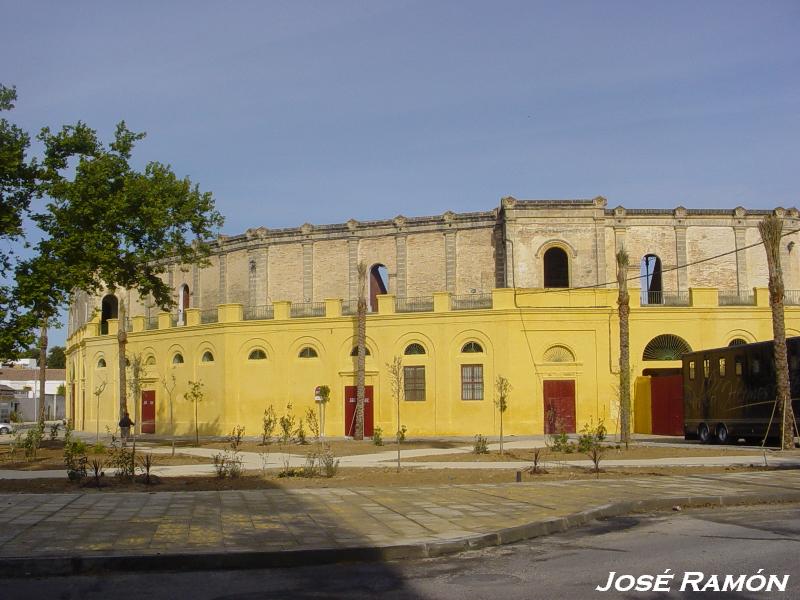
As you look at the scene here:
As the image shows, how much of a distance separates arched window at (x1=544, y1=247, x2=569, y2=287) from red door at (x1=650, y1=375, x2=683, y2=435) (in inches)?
338

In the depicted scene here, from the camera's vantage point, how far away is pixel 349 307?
45688 millimetres

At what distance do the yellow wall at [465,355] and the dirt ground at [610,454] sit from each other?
12.0 m

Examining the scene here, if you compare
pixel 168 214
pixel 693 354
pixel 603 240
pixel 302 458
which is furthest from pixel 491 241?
pixel 302 458

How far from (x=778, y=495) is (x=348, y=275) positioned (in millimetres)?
36586

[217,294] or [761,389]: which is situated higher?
[217,294]

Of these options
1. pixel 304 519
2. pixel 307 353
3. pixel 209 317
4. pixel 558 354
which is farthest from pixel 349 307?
pixel 304 519

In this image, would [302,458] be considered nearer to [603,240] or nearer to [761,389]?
[761,389]

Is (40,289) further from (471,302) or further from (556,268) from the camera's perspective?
(556,268)

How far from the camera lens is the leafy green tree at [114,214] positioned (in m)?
29.7

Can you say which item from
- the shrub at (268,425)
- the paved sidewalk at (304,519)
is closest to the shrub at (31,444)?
the shrub at (268,425)

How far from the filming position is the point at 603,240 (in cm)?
4475

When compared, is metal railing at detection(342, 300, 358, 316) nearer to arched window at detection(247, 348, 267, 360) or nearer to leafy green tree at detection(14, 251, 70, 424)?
arched window at detection(247, 348, 267, 360)

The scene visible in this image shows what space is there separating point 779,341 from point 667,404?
12.3 m

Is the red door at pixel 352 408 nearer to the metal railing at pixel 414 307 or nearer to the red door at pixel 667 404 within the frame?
the metal railing at pixel 414 307
